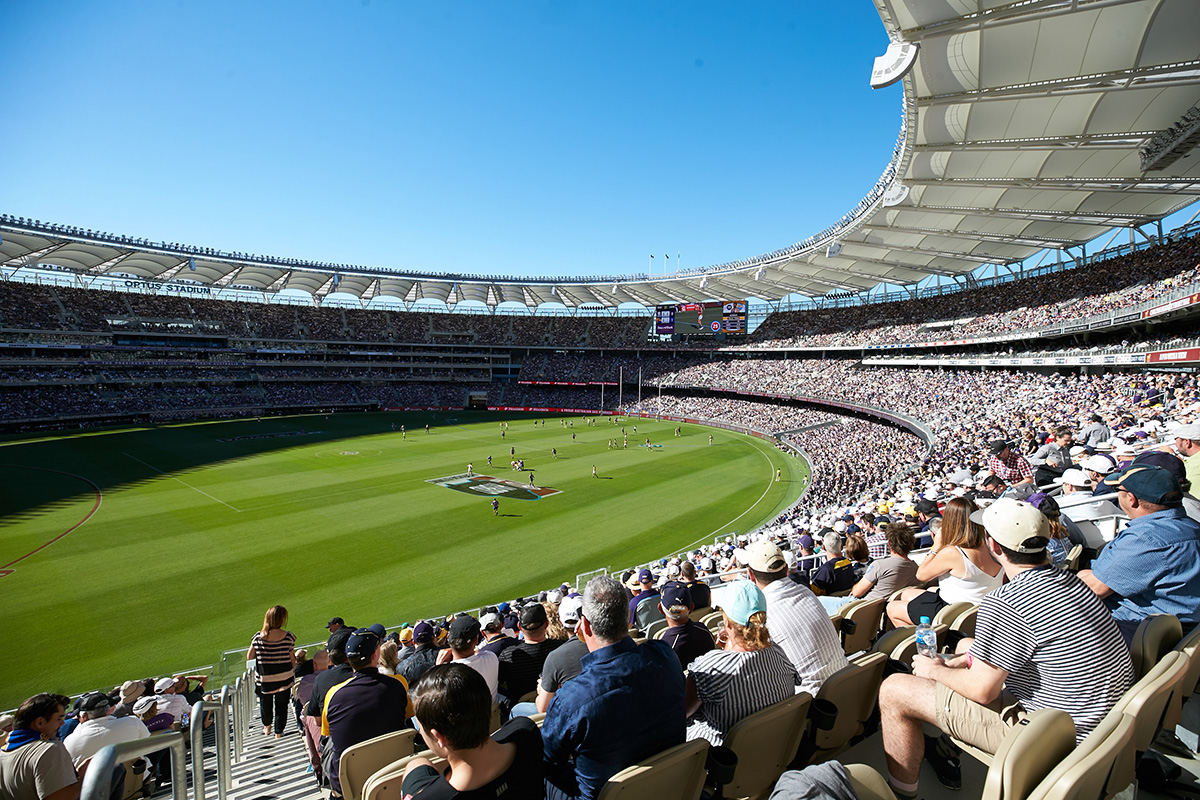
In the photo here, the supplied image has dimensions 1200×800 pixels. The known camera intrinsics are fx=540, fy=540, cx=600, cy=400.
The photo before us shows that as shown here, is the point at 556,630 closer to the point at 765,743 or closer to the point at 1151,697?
the point at 765,743

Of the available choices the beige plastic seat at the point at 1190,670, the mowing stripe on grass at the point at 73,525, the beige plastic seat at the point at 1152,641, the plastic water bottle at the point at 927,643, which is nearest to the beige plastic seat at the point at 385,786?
the plastic water bottle at the point at 927,643

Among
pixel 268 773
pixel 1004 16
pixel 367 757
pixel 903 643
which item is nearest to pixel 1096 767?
pixel 903 643

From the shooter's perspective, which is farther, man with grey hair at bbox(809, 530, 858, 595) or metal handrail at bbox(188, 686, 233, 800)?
man with grey hair at bbox(809, 530, 858, 595)

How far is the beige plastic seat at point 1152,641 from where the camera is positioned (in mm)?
3373

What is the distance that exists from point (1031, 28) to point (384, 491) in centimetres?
3424

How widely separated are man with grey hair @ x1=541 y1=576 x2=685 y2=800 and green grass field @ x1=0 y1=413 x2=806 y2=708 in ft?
51.1

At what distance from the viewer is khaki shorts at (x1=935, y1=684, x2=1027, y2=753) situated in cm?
322

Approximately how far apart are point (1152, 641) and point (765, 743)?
8.18ft

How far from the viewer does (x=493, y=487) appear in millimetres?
32906

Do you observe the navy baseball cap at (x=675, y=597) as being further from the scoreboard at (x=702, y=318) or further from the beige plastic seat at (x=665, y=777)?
the scoreboard at (x=702, y=318)

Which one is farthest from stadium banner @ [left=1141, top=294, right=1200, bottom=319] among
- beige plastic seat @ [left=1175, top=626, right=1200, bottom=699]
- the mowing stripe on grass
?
the mowing stripe on grass

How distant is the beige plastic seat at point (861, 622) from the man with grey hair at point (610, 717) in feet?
9.46

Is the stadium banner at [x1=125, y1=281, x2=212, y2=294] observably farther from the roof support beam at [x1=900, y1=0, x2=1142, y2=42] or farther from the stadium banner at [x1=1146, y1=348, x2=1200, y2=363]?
the stadium banner at [x1=1146, y1=348, x2=1200, y2=363]

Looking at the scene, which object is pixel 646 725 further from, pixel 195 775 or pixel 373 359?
pixel 373 359
